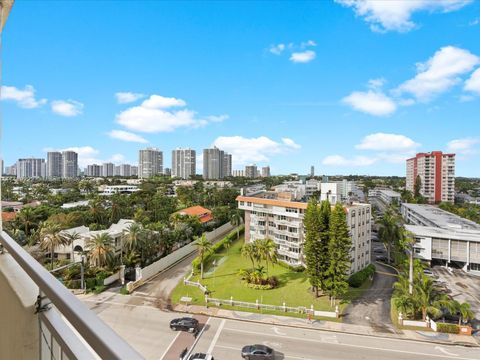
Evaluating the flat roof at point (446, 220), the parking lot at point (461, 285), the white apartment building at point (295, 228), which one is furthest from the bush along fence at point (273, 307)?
the flat roof at point (446, 220)

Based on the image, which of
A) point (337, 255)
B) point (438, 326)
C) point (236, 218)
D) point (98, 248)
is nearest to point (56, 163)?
point (236, 218)

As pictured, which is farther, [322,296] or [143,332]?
[322,296]

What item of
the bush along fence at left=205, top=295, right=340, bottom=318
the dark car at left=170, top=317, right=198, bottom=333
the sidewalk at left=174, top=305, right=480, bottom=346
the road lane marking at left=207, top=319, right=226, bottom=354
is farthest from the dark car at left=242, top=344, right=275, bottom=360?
the bush along fence at left=205, top=295, right=340, bottom=318

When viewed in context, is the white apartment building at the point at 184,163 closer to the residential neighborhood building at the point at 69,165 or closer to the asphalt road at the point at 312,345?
the residential neighborhood building at the point at 69,165

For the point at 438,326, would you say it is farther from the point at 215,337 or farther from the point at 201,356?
the point at 201,356

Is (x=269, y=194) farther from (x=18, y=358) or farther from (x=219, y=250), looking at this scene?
(x=18, y=358)

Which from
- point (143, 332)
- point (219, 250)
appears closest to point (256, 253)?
point (219, 250)

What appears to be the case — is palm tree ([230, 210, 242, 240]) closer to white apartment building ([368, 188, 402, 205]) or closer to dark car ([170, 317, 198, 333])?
dark car ([170, 317, 198, 333])

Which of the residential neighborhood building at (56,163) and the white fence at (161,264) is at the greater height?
the residential neighborhood building at (56,163)
